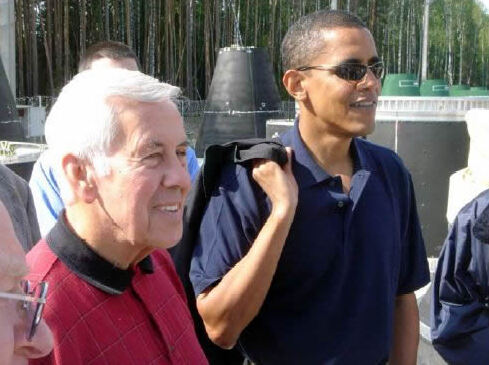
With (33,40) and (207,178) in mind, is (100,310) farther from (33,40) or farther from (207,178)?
(33,40)

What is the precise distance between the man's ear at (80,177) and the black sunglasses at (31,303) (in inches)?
12.7

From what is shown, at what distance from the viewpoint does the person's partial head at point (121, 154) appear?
55.9 inches

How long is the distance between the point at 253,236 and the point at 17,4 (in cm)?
1900

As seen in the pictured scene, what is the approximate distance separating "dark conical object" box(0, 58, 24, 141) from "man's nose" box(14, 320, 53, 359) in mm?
6763

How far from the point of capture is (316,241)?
1.94 meters

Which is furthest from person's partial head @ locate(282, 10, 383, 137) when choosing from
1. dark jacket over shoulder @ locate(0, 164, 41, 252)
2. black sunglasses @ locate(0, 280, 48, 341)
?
black sunglasses @ locate(0, 280, 48, 341)

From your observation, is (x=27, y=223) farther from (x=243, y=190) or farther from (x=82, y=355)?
(x=82, y=355)

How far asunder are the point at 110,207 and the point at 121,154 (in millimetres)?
107

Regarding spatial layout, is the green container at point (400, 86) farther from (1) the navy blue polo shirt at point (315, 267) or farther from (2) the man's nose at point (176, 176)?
(2) the man's nose at point (176, 176)

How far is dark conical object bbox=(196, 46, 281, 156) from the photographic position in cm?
971

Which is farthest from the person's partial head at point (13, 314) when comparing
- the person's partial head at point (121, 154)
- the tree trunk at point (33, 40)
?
the tree trunk at point (33, 40)

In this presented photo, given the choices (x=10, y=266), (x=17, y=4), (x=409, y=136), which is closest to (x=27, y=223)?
(x=10, y=266)

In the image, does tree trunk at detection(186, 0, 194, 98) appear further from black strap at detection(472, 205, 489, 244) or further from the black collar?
the black collar

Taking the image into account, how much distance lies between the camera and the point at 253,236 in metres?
1.94
